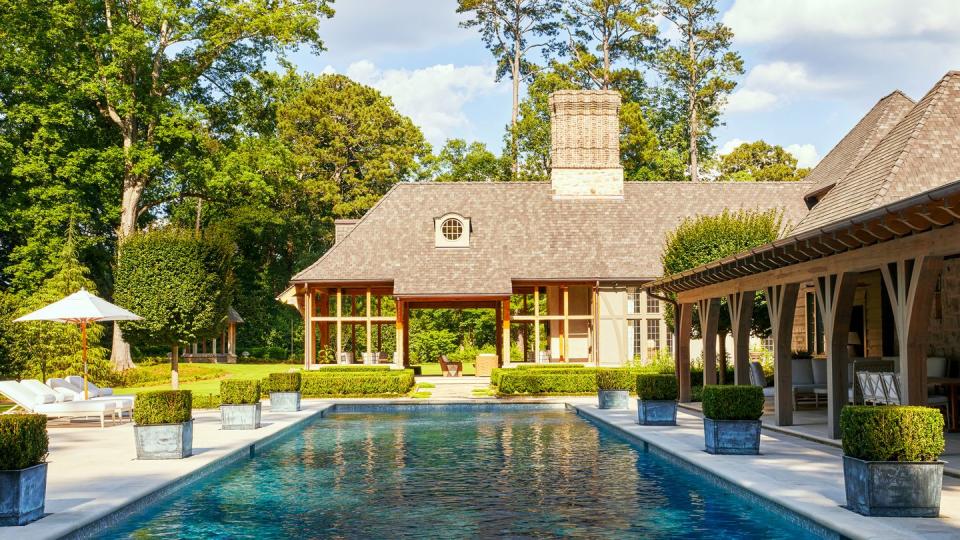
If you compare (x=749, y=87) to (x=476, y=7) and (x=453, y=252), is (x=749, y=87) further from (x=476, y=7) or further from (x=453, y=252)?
(x=453, y=252)

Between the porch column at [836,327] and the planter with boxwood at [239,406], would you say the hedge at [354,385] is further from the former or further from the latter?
the porch column at [836,327]

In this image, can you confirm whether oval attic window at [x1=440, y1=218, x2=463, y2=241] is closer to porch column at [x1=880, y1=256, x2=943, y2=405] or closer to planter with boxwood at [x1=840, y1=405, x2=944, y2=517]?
porch column at [x1=880, y1=256, x2=943, y2=405]

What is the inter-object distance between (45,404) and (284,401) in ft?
17.7

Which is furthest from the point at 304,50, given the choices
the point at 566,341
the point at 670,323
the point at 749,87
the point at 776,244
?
the point at 776,244

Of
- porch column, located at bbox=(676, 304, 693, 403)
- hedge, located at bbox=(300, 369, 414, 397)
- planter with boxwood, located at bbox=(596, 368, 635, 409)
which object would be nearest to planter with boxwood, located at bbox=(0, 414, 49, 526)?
planter with boxwood, located at bbox=(596, 368, 635, 409)

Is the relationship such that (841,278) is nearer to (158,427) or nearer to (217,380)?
(158,427)

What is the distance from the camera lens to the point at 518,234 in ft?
113

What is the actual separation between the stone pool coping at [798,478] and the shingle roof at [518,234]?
52.2 ft

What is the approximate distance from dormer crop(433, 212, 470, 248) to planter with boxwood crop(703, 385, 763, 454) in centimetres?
2148

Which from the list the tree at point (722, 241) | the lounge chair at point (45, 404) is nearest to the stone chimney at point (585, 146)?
the tree at point (722, 241)

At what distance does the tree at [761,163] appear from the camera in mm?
51219

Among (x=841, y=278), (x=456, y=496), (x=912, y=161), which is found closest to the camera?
(x=456, y=496)

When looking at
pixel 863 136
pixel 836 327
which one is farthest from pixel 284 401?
pixel 863 136

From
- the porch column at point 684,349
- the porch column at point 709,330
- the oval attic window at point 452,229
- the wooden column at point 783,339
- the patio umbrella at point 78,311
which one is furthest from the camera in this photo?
the oval attic window at point 452,229
